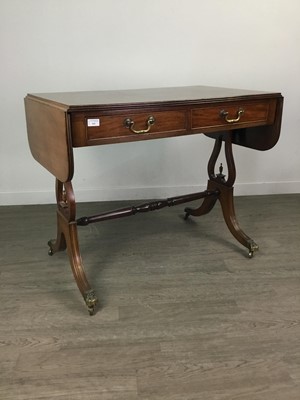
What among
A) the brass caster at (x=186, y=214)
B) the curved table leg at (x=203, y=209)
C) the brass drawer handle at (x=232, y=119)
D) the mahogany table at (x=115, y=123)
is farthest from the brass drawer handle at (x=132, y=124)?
the brass caster at (x=186, y=214)

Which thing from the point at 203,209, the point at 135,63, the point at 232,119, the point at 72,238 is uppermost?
the point at 135,63

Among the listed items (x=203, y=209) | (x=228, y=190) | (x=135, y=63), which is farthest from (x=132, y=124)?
(x=135, y=63)

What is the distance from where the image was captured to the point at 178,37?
98.8 inches

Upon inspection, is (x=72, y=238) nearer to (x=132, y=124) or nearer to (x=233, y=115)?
(x=132, y=124)

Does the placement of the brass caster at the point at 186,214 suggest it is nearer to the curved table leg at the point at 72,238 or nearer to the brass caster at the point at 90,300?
the curved table leg at the point at 72,238

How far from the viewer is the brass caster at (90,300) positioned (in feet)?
5.31

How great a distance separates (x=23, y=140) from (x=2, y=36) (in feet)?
2.22

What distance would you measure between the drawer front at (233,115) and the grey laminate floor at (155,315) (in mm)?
749

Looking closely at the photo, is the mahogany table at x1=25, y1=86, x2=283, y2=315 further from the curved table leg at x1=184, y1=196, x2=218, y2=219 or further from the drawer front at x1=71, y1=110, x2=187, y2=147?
the curved table leg at x1=184, y1=196, x2=218, y2=219

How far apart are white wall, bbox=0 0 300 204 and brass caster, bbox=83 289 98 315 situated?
1.27 metres

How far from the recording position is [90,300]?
1622 mm

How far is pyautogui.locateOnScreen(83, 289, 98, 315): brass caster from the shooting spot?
63.7 inches

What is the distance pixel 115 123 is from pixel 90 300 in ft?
2.51

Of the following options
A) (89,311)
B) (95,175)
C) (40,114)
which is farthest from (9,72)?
(89,311)
